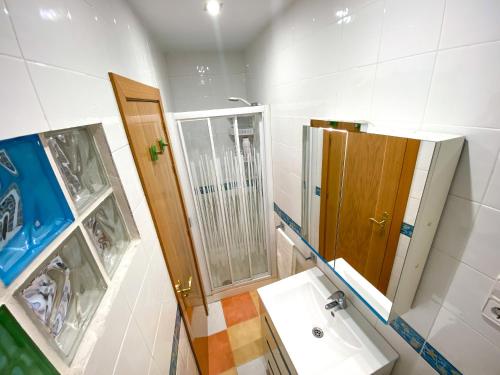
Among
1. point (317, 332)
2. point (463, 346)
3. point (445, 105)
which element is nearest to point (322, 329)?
point (317, 332)

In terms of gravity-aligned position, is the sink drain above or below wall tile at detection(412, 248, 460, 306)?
below

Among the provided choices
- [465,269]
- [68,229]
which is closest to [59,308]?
[68,229]

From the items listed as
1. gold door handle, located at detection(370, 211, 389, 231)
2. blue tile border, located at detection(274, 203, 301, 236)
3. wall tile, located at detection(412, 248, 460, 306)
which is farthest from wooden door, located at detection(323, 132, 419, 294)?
blue tile border, located at detection(274, 203, 301, 236)

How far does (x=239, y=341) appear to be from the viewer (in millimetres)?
1869

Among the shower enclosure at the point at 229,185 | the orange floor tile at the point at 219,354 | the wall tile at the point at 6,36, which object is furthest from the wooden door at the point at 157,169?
the wall tile at the point at 6,36

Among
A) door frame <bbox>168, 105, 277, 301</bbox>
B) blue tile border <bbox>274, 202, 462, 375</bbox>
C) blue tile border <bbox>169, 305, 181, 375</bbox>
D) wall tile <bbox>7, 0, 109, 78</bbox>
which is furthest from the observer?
Result: door frame <bbox>168, 105, 277, 301</bbox>

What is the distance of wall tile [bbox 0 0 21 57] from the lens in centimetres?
35

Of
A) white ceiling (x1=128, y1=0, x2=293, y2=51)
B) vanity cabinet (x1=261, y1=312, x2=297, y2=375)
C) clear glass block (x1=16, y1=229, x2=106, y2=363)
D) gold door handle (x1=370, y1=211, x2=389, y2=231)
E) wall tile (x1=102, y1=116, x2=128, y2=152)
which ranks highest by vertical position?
white ceiling (x1=128, y1=0, x2=293, y2=51)

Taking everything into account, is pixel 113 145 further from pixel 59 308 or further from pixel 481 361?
pixel 481 361

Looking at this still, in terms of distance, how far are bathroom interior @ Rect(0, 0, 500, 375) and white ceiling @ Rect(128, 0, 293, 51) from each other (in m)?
0.02

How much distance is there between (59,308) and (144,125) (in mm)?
849

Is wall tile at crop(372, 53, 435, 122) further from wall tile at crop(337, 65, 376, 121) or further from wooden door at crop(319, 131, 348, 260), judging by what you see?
wooden door at crop(319, 131, 348, 260)

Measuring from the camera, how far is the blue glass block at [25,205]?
1.15 feet

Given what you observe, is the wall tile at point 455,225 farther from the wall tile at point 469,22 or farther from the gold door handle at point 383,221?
the wall tile at point 469,22
